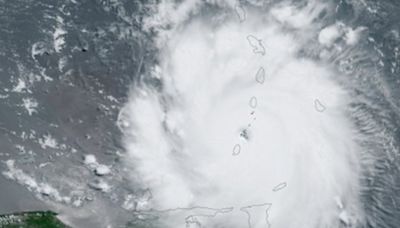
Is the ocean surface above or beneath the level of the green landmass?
above

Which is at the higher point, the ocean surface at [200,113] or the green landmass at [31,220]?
the ocean surface at [200,113]

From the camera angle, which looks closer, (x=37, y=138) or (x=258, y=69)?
(x=37, y=138)

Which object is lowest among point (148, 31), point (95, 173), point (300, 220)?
point (300, 220)

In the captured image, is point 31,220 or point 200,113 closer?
point 31,220

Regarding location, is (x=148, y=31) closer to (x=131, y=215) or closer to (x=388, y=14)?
(x=131, y=215)

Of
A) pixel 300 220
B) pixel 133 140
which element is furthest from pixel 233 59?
pixel 300 220

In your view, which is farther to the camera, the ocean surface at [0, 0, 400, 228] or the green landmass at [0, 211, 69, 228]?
the ocean surface at [0, 0, 400, 228]

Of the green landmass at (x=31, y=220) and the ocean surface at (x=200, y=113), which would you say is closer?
the green landmass at (x=31, y=220)

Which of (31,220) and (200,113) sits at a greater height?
(200,113)
